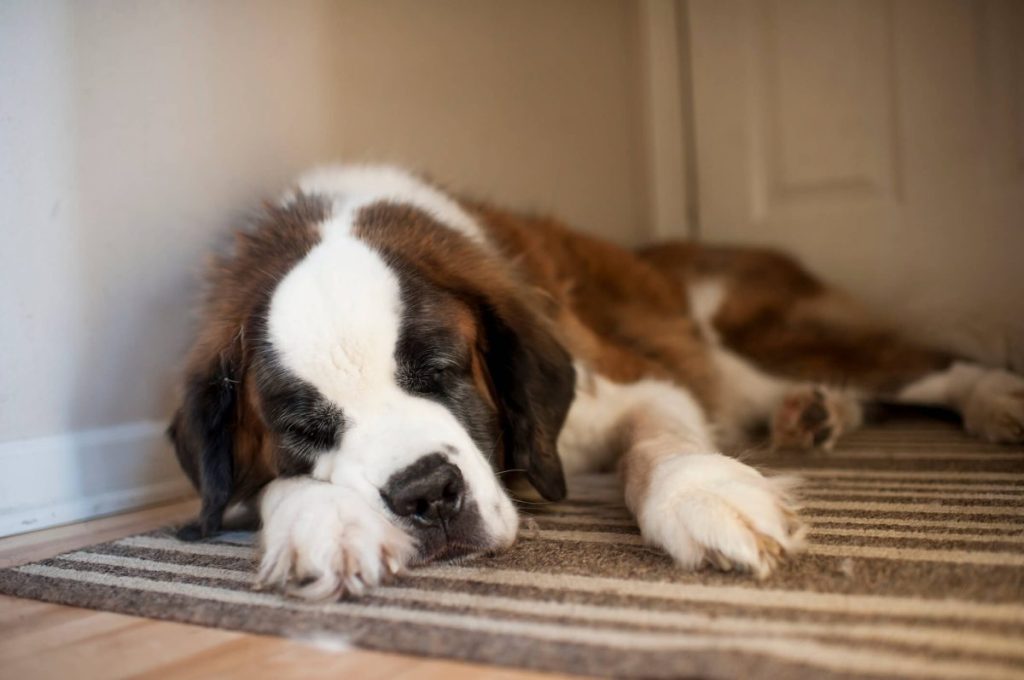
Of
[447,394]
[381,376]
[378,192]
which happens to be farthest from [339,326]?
[378,192]

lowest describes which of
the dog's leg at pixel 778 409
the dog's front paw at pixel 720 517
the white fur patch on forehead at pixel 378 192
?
the dog's leg at pixel 778 409

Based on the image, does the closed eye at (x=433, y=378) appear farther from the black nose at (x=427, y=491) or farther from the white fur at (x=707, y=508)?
the white fur at (x=707, y=508)

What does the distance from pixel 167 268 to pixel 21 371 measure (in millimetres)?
373

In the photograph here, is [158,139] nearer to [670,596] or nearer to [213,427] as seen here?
[213,427]

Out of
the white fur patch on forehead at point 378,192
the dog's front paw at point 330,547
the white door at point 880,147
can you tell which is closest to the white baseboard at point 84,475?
the white fur patch on forehead at point 378,192

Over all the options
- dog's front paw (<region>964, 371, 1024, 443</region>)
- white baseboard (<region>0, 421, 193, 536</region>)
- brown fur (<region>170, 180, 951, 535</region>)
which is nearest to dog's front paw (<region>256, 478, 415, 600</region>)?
brown fur (<region>170, 180, 951, 535</region>)

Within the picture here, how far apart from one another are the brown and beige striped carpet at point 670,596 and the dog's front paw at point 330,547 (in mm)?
30

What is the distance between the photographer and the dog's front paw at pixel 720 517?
43.1 inches

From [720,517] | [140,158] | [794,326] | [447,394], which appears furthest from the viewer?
[794,326]

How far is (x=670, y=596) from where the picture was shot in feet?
3.39

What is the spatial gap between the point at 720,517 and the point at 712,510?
0.05ft

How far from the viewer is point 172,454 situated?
2.02 meters

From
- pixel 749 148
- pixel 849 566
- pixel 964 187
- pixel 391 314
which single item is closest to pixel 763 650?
pixel 849 566

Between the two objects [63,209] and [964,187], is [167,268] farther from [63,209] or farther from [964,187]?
[964,187]
